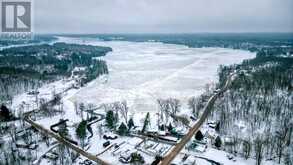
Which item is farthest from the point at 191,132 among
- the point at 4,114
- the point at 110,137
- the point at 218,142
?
the point at 4,114

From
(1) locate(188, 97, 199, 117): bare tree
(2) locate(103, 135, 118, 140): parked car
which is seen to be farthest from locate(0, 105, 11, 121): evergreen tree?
(1) locate(188, 97, 199, 117): bare tree

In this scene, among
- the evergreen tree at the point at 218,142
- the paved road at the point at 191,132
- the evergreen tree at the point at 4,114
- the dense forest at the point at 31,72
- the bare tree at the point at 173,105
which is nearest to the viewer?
the paved road at the point at 191,132

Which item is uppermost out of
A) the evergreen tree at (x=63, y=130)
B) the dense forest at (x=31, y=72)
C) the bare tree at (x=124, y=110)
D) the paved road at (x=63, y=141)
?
the dense forest at (x=31, y=72)

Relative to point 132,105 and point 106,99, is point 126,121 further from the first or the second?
point 106,99

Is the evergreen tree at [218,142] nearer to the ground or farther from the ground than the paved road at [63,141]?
farther from the ground

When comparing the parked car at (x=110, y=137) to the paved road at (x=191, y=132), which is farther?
the parked car at (x=110, y=137)

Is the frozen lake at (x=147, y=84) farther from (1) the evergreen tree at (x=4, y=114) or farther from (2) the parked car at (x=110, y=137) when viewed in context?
(1) the evergreen tree at (x=4, y=114)

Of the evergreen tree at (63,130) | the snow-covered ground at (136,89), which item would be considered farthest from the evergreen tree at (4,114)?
the evergreen tree at (63,130)

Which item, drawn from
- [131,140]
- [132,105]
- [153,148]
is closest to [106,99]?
[132,105]

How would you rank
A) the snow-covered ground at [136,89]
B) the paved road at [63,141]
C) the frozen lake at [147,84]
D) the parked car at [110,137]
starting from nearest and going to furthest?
the paved road at [63,141] < the parked car at [110,137] < the snow-covered ground at [136,89] < the frozen lake at [147,84]

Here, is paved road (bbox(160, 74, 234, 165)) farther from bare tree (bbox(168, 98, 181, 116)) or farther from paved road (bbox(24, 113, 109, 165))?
paved road (bbox(24, 113, 109, 165))

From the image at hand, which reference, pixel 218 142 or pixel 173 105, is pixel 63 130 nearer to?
pixel 173 105

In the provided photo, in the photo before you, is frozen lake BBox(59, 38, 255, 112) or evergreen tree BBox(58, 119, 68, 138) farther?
frozen lake BBox(59, 38, 255, 112)
